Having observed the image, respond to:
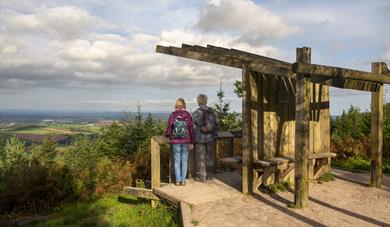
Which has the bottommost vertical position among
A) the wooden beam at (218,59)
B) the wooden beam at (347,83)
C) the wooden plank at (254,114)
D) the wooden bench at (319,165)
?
the wooden bench at (319,165)

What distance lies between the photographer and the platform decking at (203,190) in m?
7.18

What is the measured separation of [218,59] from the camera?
308 inches

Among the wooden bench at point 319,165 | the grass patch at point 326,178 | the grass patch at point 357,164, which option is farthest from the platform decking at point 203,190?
the grass patch at point 357,164

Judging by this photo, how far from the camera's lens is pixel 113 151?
14.1 metres

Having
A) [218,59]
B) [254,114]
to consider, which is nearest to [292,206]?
[254,114]

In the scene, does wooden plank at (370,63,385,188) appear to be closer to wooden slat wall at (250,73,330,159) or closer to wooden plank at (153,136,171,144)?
wooden slat wall at (250,73,330,159)

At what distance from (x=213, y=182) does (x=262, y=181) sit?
119 cm

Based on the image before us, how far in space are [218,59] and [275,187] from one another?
2.92 metres

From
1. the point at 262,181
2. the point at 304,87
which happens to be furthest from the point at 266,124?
the point at 304,87

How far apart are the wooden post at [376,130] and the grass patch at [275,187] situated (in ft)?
6.49

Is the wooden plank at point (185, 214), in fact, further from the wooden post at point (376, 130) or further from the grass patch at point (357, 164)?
the grass patch at point (357, 164)

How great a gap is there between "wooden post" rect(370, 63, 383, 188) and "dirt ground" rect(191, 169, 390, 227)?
31 cm

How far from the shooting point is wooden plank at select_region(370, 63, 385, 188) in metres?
8.05

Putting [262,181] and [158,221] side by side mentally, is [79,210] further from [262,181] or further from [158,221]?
[262,181]
